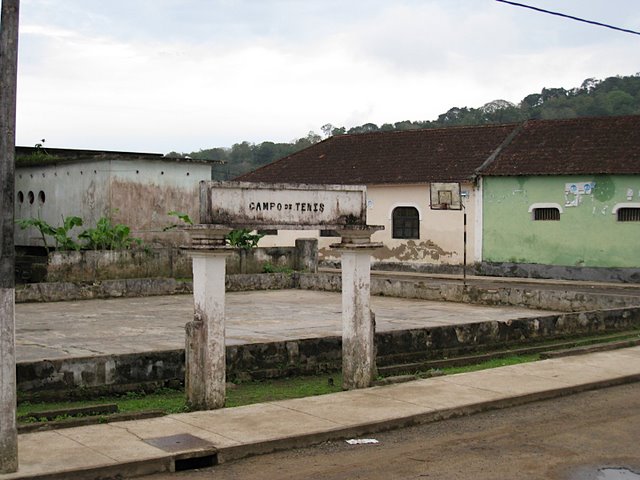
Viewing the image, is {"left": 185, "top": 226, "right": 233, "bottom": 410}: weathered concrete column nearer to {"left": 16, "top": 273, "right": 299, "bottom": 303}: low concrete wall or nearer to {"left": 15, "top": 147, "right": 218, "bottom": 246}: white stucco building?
{"left": 16, "top": 273, "right": 299, "bottom": 303}: low concrete wall

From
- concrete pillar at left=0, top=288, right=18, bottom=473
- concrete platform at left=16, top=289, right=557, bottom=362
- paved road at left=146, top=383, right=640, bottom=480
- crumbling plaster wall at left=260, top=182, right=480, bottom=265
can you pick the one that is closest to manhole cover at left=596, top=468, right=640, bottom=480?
paved road at left=146, top=383, right=640, bottom=480

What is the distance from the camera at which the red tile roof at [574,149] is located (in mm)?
28703

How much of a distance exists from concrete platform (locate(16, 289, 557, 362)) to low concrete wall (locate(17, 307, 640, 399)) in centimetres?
147

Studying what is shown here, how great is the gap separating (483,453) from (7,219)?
186 inches

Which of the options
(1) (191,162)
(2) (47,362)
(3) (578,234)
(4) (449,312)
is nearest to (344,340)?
(2) (47,362)

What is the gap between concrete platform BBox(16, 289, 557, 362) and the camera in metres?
13.9

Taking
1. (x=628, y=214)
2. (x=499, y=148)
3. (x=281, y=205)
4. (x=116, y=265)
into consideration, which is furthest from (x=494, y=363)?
(x=499, y=148)

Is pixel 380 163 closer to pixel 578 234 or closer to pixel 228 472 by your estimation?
pixel 578 234

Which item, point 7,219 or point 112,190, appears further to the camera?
point 112,190

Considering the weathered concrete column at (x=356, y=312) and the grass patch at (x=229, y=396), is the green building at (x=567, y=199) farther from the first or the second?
the weathered concrete column at (x=356, y=312)

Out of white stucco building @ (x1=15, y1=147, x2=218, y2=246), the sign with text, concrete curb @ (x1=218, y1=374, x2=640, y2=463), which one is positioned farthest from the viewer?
white stucco building @ (x1=15, y1=147, x2=218, y2=246)

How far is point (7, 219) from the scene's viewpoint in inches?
290

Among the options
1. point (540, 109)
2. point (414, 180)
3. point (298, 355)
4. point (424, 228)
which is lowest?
point (298, 355)

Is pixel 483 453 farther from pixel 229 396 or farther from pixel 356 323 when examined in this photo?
pixel 229 396
